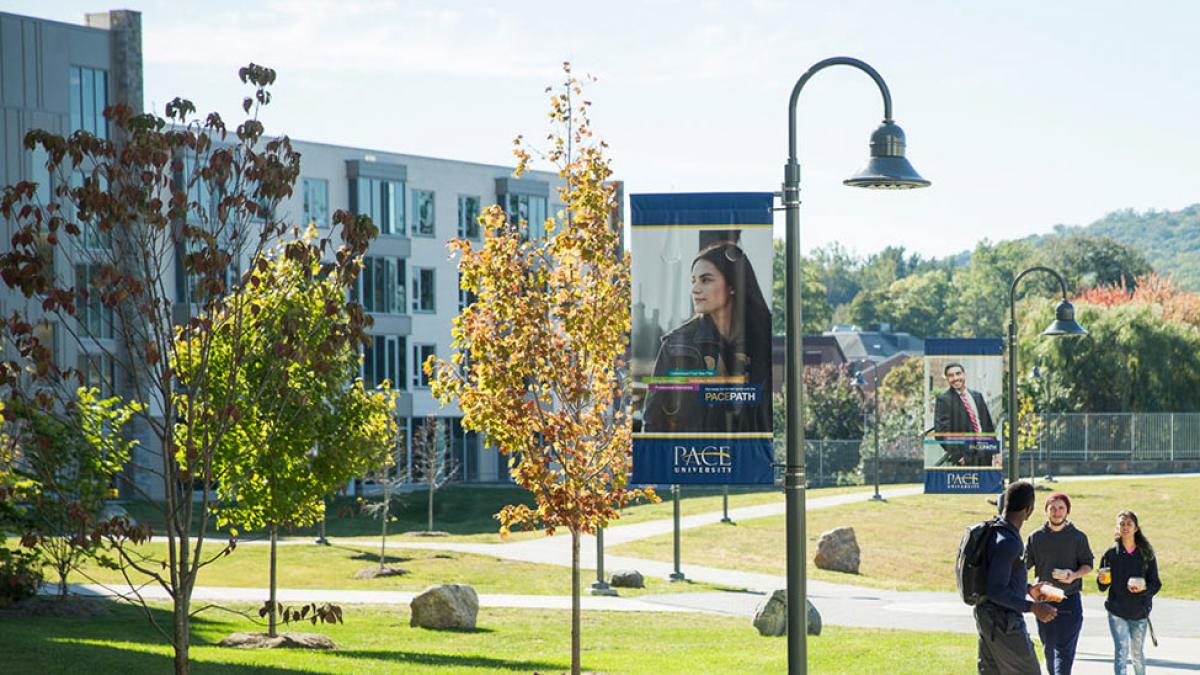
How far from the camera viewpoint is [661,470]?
41.1 feet

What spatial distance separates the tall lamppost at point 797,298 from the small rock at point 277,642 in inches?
421

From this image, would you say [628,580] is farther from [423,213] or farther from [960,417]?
[423,213]

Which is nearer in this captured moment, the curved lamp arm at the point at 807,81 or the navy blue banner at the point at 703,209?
the curved lamp arm at the point at 807,81

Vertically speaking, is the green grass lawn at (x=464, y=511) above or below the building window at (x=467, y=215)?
below

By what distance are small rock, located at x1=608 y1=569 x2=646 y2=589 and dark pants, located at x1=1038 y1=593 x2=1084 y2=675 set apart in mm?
19524

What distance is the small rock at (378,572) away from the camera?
34.2m

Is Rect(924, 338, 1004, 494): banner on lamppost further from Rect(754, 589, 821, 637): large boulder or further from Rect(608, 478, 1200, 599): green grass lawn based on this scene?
Rect(608, 478, 1200, 599): green grass lawn

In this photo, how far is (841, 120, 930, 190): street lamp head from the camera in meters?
11.5

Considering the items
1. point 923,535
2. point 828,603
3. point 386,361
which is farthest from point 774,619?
point 386,361

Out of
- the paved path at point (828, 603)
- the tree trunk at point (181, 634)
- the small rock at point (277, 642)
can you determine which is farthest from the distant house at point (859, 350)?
the tree trunk at point (181, 634)

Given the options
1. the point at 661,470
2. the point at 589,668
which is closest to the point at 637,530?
the point at 589,668

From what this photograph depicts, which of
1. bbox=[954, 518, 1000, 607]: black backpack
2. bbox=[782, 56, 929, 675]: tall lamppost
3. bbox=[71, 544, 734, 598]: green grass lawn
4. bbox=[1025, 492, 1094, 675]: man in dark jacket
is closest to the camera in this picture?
bbox=[954, 518, 1000, 607]: black backpack

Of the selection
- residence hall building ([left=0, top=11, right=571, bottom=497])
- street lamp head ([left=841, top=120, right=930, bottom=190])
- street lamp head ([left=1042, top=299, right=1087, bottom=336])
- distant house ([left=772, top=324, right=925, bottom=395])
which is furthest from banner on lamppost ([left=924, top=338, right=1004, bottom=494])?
→ distant house ([left=772, top=324, right=925, bottom=395])

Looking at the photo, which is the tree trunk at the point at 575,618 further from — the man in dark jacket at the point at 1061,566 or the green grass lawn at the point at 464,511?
the green grass lawn at the point at 464,511
